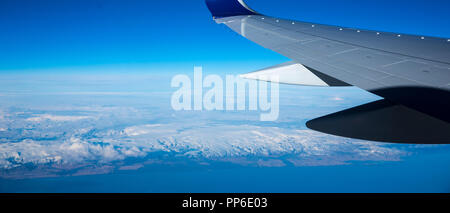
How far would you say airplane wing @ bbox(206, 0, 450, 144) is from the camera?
4.30 feet

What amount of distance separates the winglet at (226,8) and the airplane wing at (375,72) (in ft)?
1.79

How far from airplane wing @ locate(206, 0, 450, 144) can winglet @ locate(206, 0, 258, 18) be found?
546 millimetres

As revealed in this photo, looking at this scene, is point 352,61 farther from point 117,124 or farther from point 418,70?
point 117,124

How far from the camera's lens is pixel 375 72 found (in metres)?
1.88

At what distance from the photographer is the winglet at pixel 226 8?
183 inches

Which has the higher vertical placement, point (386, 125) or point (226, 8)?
point (226, 8)

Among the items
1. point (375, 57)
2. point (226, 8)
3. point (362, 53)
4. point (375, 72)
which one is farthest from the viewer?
point (226, 8)

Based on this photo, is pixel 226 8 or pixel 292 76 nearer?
pixel 292 76

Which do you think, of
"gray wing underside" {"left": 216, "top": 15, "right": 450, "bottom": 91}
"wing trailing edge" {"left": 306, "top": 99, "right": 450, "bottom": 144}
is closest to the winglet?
"gray wing underside" {"left": 216, "top": 15, "right": 450, "bottom": 91}

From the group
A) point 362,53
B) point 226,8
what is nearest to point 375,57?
point 362,53

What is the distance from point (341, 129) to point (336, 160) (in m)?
66.0

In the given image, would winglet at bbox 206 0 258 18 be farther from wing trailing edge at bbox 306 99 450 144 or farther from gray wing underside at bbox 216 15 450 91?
wing trailing edge at bbox 306 99 450 144

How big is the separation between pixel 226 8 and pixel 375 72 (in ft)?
11.7

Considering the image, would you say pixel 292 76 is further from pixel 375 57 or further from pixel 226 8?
pixel 226 8
